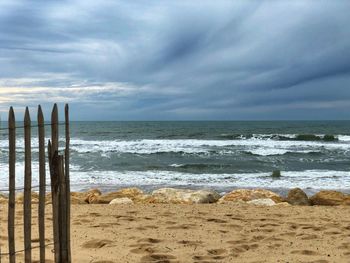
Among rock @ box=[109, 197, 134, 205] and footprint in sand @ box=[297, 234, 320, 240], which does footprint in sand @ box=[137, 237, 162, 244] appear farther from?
rock @ box=[109, 197, 134, 205]

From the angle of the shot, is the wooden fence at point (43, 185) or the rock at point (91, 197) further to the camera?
the rock at point (91, 197)

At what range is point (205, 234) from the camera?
6.27 m

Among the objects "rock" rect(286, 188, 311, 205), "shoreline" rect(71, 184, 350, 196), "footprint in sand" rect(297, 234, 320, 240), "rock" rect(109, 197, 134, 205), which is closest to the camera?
"footprint in sand" rect(297, 234, 320, 240)

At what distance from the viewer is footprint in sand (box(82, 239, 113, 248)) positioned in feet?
18.4

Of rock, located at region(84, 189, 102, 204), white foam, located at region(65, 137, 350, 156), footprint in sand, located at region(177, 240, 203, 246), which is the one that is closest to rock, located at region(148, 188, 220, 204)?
rock, located at region(84, 189, 102, 204)

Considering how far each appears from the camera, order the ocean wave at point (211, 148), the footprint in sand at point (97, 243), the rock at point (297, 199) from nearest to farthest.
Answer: the footprint in sand at point (97, 243)
the rock at point (297, 199)
the ocean wave at point (211, 148)

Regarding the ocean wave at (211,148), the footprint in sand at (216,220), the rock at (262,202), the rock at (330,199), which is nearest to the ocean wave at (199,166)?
the ocean wave at (211,148)

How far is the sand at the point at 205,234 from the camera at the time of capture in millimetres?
5223

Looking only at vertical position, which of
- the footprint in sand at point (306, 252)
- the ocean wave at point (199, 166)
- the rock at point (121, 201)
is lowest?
the ocean wave at point (199, 166)

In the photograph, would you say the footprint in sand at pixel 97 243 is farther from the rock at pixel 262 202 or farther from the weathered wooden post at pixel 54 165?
the rock at pixel 262 202

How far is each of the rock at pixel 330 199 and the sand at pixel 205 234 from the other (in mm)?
1229

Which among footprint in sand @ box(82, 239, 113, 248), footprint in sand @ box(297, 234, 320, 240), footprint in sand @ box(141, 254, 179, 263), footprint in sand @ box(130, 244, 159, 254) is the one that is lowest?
footprint in sand @ box(297, 234, 320, 240)

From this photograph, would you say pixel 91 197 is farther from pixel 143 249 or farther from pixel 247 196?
pixel 143 249

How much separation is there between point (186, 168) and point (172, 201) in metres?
10.7
